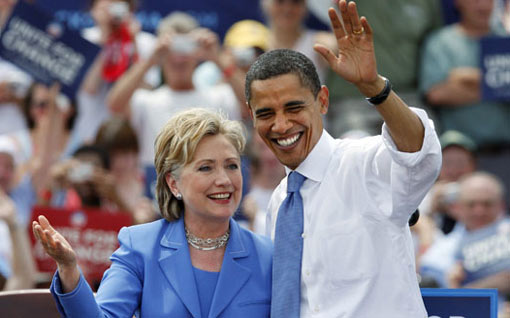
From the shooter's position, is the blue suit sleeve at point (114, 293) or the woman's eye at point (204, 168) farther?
the woman's eye at point (204, 168)

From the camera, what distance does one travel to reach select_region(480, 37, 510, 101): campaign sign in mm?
6848

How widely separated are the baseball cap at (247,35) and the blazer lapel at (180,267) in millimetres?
3697

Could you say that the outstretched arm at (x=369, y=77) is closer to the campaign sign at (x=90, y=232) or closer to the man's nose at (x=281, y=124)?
the man's nose at (x=281, y=124)

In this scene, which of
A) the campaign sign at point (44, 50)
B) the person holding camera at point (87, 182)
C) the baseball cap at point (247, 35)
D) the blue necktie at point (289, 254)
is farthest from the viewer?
the baseball cap at point (247, 35)

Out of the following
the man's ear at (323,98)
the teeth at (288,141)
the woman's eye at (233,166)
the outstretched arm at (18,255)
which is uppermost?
the man's ear at (323,98)

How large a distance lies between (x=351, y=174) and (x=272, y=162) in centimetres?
310

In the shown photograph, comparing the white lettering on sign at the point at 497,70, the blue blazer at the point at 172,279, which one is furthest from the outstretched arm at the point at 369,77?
the white lettering on sign at the point at 497,70

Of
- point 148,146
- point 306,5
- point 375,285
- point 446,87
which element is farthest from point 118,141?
point 375,285

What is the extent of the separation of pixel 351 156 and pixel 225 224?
549 millimetres

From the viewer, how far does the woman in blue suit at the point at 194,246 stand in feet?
11.4

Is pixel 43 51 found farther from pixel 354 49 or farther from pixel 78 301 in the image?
pixel 354 49

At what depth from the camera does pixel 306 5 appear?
24.9ft

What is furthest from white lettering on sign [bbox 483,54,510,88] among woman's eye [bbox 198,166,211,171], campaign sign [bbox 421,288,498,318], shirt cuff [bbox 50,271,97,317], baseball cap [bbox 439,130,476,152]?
shirt cuff [bbox 50,271,97,317]

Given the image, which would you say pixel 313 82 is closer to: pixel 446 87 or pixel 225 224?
pixel 225 224
